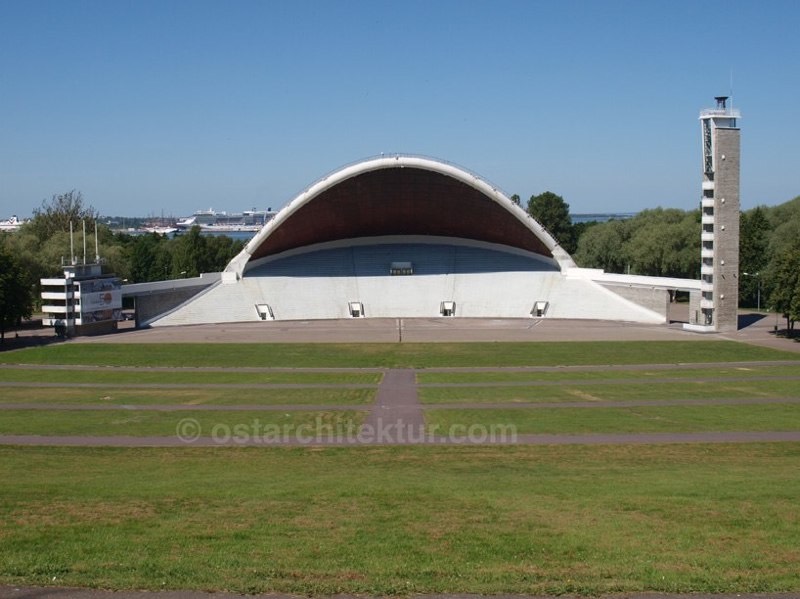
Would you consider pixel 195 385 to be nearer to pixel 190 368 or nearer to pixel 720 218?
pixel 190 368

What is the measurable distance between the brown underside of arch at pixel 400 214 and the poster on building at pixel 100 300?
14.8 metres

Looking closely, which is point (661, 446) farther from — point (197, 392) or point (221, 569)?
point (197, 392)

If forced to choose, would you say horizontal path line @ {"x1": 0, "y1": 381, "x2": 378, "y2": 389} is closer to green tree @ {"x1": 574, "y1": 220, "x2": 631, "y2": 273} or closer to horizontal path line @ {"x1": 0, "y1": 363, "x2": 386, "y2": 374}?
horizontal path line @ {"x1": 0, "y1": 363, "x2": 386, "y2": 374}

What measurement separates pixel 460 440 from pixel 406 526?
11577 millimetres

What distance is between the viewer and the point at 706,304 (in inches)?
2298

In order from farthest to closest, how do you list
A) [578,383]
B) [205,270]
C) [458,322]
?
[205,270] → [458,322] → [578,383]

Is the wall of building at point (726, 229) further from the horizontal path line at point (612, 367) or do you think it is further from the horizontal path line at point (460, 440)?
the horizontal path line at point (460, 440)

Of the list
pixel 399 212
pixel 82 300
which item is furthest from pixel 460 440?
pixel 399 212

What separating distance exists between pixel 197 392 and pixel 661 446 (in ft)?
64.5

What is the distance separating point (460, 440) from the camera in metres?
25.3

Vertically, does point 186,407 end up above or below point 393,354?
below

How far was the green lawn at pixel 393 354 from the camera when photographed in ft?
149

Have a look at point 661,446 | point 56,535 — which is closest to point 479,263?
point 661,446

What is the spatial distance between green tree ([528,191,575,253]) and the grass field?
270 feet
